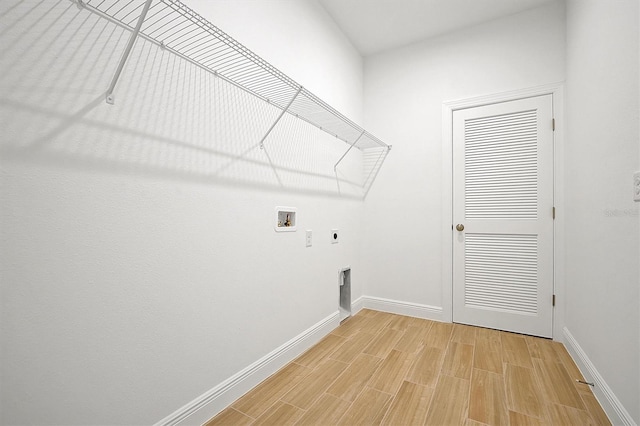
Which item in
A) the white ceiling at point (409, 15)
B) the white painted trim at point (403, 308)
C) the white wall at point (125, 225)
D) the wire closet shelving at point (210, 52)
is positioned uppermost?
the white ceiling at point (409, 15)

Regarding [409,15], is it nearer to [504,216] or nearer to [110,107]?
[504,216]

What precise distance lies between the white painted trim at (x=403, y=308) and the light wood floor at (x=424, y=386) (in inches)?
13.7

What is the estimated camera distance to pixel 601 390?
1461 millimetres

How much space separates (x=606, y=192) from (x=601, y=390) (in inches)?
39.8

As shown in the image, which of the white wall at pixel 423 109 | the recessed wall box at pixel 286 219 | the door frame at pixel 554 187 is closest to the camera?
the recessed wall box at pixel 286 219

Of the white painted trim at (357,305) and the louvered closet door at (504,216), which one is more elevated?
the louvered closet door at (504,216)

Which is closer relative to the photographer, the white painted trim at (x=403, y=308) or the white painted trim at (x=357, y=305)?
the white painted trim at (x=403, y=308)

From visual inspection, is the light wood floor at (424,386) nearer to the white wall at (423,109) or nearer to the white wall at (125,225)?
the white wall at (125,225)

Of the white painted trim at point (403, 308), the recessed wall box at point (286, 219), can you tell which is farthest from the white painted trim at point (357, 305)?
the recessed wall box at point (286, 219)

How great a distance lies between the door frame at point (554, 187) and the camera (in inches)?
88.7

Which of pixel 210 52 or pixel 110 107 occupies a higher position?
pixel 210 52

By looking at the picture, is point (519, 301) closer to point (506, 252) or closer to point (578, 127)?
point (506, 252)

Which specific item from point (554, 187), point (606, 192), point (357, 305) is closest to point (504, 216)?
point (554, 187)

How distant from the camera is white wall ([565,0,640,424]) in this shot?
1.20 meters
